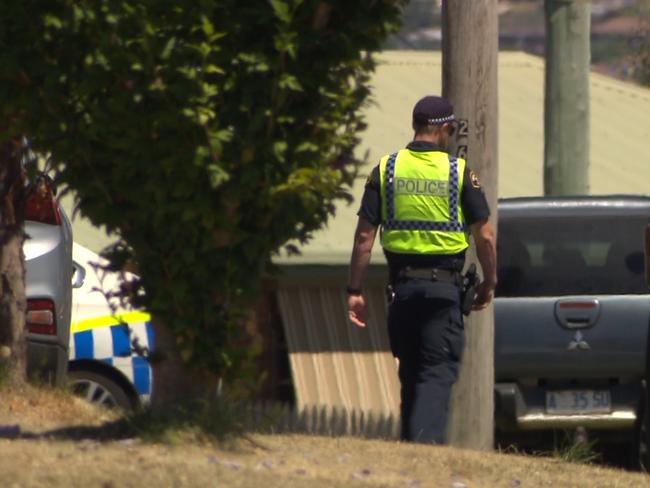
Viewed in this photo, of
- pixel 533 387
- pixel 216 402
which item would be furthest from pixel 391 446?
pixel 533 387

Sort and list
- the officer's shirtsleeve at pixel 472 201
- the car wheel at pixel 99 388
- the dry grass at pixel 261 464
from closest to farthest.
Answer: the dry grass at pixel 261 464 < the officer's shirtsleeve at pixel 472 201 < the car wheel at pixel 99 388

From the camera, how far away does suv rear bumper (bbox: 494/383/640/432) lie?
31.4 ft

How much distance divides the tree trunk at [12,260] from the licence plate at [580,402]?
297 centimetres

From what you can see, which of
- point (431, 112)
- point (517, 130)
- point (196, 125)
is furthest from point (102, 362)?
point (517, 130)

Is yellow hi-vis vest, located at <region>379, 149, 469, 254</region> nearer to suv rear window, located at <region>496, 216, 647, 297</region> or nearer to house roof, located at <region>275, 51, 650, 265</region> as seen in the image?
suv rear window, located at <region>496, 216, 647, 297</region>

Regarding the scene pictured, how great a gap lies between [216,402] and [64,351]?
2.89 metres

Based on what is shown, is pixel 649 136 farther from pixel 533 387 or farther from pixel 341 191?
pixel 341 191

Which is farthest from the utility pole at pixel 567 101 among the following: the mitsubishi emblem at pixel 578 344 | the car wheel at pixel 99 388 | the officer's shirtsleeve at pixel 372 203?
the officer's shirtsleeve at pixel 372 203

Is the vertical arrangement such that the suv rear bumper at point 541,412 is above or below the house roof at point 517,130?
below

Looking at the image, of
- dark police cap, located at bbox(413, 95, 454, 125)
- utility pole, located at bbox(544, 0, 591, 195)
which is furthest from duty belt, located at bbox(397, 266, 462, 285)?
utility pole, located at bbox(544, 0, 591, 195)

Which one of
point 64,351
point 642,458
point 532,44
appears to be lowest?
point 642,458

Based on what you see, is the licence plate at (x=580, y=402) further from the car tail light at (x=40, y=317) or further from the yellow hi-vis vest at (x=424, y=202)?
the car tail light at (x=40, y=317)

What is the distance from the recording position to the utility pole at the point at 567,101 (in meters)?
12.4

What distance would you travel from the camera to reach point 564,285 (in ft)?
32.0
